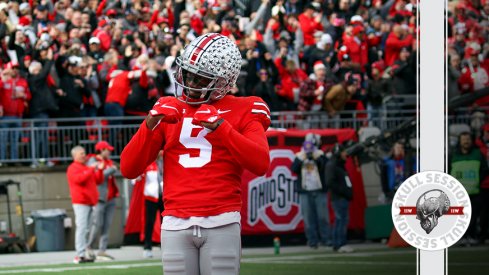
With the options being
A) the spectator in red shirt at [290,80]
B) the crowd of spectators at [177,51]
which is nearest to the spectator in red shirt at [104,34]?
the crowd of spectators at [177,51]

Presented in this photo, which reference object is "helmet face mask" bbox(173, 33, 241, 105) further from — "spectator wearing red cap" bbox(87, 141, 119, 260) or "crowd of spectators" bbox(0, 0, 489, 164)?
"crowd of spectators" bbox(0, 0, 489, 164)

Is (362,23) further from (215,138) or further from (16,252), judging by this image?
(215,138)

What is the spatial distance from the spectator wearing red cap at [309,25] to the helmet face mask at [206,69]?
1342 centimetres

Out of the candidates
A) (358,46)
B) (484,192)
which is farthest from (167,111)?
(358,46)

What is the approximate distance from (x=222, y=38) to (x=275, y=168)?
10337 millimetres

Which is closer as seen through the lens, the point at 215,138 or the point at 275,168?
the point at 215,138

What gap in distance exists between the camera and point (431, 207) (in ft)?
13.2

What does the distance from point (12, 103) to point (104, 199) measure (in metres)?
1.92

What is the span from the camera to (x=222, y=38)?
172 inches

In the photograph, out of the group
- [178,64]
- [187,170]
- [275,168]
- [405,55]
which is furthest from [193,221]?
[405,55]

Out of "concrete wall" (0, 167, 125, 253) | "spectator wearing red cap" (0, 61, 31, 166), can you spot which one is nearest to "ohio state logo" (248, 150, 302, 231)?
"concrete wall" (0, 167, 125, 253)

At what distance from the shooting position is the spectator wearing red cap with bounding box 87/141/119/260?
13.0 m

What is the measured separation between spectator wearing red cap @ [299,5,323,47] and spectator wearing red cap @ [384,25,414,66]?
1139 millimetres

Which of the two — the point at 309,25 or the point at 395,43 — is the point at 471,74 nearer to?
the point at 395,43
